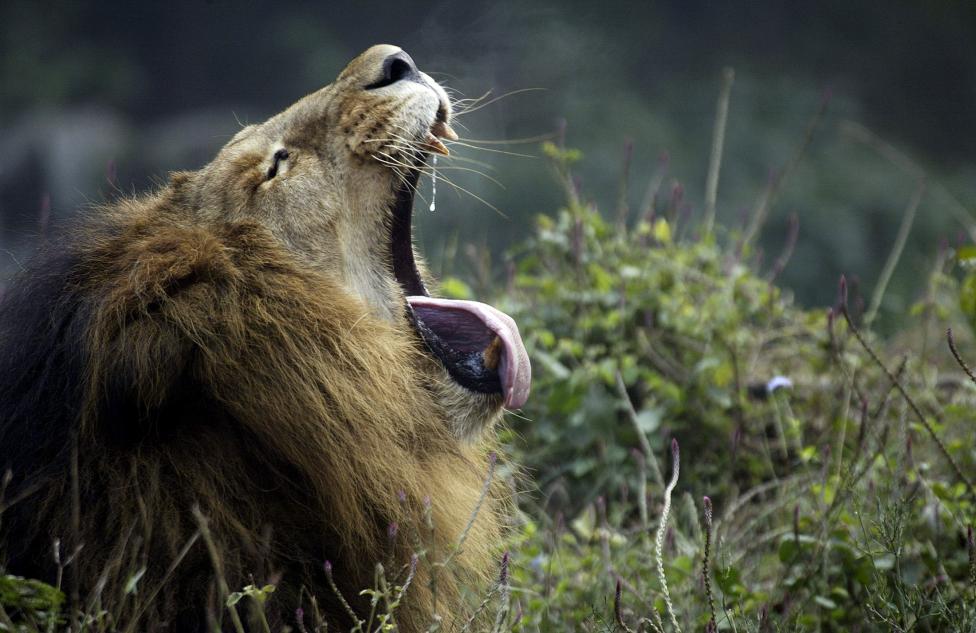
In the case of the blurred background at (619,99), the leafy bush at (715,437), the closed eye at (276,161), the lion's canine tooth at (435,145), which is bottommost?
the blurred background at (619,99)

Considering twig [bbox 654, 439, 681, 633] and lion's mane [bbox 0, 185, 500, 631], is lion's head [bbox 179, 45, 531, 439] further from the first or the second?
twig [bbox 654, 439, 681, 633]

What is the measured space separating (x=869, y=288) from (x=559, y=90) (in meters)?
2.42

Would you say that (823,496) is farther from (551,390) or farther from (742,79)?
(742,79)

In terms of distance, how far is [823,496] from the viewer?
276cm

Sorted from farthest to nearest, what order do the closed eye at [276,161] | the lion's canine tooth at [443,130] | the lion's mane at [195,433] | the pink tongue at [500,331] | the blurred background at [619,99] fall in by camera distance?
the blurred background at [619,99]
the lion's canine tooth at [443,130]
the closed eye at [276,161]
the pink tongue at [500,331]
the lion's mane at [195,433]

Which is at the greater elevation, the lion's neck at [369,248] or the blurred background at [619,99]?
the lion's neck at [369,248]

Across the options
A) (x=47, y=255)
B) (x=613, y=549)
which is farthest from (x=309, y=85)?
(x=47, y=255)

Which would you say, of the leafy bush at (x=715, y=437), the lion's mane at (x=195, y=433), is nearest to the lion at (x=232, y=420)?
the lion's mane at (x=195, y=433)

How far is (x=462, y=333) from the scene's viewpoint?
7.99 ft

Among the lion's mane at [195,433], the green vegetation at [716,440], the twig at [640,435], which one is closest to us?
the lion's mane at [195,433]

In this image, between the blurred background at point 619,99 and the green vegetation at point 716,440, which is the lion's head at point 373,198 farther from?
the blurred background at point 619,99

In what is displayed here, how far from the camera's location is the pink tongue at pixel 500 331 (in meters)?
2.29

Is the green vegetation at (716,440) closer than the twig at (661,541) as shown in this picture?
No

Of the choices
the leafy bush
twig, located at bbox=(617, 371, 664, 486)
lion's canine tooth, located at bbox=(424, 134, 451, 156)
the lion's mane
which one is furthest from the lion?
twig, located at bbox=(617, 371, 664, 486)
